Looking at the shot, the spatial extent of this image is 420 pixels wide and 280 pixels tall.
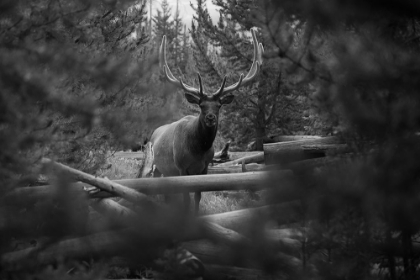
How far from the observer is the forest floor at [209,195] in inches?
217

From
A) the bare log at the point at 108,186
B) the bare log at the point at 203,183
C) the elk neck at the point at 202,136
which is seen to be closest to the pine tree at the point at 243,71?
the elk neck at the point at 202,136

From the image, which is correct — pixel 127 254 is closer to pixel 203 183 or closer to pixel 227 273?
pixel 227 273

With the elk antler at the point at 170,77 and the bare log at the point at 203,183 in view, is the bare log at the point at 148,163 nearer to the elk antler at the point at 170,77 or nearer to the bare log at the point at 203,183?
the elk antler at the point at 170,77

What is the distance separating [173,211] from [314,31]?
1.07 m

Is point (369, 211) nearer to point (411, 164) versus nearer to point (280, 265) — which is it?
point (411, 164)

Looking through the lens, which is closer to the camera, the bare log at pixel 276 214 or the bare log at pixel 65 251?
the bare log at pixel 276 214

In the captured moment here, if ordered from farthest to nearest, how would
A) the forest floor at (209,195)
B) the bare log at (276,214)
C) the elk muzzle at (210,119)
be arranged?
the elk muzzle at (210,119)
the forest floor at (209,195)
the bare log at (276,214)

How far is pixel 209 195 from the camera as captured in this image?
26.3 ft

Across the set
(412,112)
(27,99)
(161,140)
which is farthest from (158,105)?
(161,140)

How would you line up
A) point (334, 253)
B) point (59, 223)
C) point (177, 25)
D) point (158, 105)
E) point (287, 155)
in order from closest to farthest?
point (287, 155) → point (59, 223) → point (334, 253) → point (158, 105) → point (177, 25)

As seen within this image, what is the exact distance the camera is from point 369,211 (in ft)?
5.69

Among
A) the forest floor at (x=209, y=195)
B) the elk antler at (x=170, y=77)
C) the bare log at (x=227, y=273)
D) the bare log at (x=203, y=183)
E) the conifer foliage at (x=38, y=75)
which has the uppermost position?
the conifer foliage at (x=38, y=75)

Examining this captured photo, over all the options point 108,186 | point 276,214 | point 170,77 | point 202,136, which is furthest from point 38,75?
point 170,77

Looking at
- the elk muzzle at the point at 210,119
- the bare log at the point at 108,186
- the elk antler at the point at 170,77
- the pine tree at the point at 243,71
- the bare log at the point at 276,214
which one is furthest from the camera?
the pine tree at the point at 243,71
